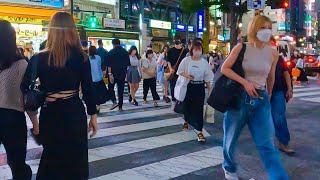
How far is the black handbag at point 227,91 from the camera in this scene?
4039mm

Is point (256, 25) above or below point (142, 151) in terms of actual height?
above

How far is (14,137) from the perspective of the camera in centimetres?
359

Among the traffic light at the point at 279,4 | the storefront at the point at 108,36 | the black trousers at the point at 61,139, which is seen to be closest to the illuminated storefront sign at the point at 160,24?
the storefront at the point at 108,36

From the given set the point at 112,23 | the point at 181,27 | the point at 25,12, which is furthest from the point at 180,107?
the point at 181,27

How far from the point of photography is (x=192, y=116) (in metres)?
6.73

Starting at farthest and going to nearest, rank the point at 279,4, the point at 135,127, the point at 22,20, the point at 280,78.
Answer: the point at 22,20 → the point at 279,4 → the point at 135,127 → the point at 280,78

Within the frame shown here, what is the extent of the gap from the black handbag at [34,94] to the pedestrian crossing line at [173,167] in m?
1.81

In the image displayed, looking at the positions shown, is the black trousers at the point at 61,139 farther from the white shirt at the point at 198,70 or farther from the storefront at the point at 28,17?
the storefront at the point at 28,17

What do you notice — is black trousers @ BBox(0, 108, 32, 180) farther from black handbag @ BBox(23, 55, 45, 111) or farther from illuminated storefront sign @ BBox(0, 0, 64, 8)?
illuminated storefront sign @ BBox(0, 0, 64, 8)

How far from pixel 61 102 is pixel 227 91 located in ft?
5.67

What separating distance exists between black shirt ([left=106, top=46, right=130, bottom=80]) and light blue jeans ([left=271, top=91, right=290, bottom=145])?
494 cm

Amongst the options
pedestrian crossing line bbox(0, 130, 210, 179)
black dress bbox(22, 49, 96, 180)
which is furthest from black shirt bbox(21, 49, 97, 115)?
pedestrian crossing line bbox(0, 130, 210, 179)

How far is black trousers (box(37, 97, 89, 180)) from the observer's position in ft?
10.4

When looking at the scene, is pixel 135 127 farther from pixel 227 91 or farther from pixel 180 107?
pixel 227 91
